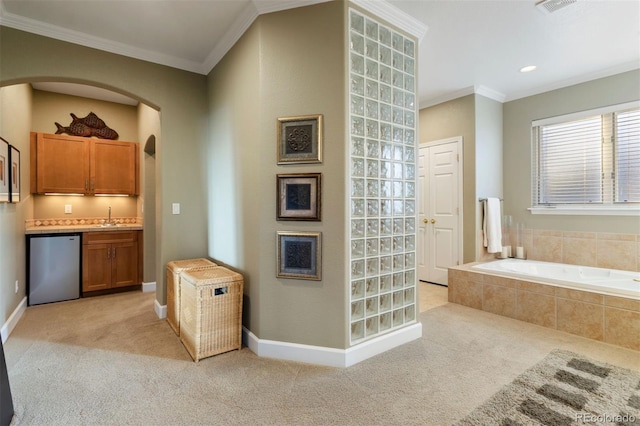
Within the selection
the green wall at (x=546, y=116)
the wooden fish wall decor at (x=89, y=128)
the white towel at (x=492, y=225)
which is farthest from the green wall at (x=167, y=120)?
the green wall at (x=546, y=116)

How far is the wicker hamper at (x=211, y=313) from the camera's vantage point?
227 centimetres

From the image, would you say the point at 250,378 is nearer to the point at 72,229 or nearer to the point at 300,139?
the point at 300,139

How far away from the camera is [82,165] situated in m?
4.16

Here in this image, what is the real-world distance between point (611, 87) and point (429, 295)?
3.23m

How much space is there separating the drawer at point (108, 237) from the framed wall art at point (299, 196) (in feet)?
9.81

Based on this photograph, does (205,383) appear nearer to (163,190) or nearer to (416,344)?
(416,344)

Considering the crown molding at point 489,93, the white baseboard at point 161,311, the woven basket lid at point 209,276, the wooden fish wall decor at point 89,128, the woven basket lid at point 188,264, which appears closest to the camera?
the woven basket lid at point 209,276

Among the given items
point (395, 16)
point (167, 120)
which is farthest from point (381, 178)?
point (167, 120)

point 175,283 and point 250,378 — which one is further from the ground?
point 175,283

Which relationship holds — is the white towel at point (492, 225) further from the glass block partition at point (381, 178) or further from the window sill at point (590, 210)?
the glass block partition at point (381, 178)

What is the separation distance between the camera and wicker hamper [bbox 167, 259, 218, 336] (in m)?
2.71

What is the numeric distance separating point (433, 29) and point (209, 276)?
2.91 meters

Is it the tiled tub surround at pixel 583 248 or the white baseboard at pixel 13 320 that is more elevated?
the tiled tub surround at pixel 583 248

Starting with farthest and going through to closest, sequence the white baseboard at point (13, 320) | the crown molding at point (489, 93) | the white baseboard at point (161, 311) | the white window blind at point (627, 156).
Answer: the crown molding at point (489, 93) < the white window blind at point (627, 156) < the white baseboard at point (161, 311) < the white baseboard at point (13, 320)
